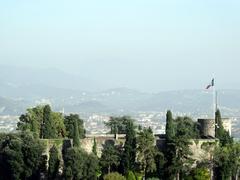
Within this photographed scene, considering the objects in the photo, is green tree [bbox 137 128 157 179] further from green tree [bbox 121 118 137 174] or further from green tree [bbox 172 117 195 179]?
green tree [bbox 172 117 195 179]

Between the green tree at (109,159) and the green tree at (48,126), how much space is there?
18.3 ft

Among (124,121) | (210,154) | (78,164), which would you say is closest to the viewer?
(78,164)

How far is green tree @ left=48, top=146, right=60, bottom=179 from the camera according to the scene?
51.3 m

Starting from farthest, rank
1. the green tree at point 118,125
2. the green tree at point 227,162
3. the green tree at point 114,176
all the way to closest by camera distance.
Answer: the green tree at point 118,125 → the green tree at point 227,162 → the green tree at point 114,176

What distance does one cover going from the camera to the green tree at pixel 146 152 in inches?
2003

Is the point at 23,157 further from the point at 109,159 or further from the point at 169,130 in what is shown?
the point at 169,130

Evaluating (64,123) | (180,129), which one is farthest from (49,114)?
(180,129)

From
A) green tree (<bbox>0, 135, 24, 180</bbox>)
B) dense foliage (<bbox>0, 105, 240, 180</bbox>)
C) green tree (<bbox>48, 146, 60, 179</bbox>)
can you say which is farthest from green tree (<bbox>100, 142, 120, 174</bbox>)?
green tree (<bbox>0, 135, 24, 180</bbox>)

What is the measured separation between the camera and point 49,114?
183 ft

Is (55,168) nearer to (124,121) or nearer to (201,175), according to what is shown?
(201,175)

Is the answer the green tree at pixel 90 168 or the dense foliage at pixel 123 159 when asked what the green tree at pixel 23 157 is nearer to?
the dense foliage at pixel 123 159

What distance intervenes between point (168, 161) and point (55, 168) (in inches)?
312

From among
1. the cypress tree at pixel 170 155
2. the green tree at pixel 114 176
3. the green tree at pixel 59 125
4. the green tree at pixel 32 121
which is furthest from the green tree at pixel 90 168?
the green tree at pixel 59 125

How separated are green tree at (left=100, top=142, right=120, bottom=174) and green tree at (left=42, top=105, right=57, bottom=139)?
18.3ft
